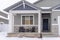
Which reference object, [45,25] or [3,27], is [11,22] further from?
[45,25]

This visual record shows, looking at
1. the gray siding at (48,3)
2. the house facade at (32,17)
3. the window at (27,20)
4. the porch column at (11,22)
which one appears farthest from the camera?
the gray siding at (48,3)

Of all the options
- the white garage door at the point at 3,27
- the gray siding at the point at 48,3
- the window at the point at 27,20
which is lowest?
the white garage door at the point at 3,27

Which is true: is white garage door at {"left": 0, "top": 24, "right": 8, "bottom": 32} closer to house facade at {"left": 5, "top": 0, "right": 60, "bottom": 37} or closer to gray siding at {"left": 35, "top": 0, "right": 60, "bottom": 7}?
house facade at {"left": 5, "top": 0, "right": 60, "bottom": 37}

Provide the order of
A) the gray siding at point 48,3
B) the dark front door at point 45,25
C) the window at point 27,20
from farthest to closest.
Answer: the gray siding at point 48,3
the dark front door at point 45,25
the window at point 27,20

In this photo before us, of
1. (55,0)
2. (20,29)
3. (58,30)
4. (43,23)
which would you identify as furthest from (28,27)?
(55,0)

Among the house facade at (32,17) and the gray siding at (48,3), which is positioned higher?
the gray siding at (48,3)

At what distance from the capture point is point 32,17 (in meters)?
21.8

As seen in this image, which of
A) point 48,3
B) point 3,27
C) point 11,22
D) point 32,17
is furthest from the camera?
point 48,3

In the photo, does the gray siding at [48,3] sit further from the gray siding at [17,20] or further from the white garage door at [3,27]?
the white garage door at [3,27]

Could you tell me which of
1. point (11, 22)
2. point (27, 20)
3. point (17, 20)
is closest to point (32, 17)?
point (27, 20)

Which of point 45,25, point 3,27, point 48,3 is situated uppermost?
point 48,3

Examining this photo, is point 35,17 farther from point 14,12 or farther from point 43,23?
point 14,12

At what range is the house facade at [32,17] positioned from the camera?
64.7ft

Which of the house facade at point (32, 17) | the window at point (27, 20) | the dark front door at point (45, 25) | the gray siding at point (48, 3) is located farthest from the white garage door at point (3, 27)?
the gray siding at point (48, 3)
